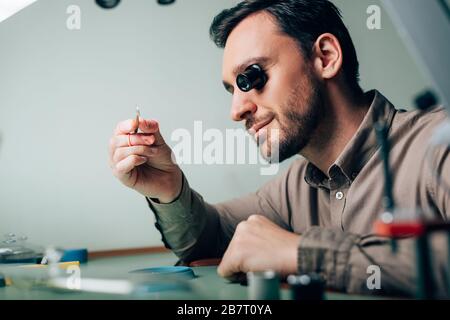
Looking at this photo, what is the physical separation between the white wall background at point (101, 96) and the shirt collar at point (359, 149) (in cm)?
26

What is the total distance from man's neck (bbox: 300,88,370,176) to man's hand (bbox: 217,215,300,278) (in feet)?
1.58

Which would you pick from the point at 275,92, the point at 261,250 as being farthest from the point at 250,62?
the point at 261,250

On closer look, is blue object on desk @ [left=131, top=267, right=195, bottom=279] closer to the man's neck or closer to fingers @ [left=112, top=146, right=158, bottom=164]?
fingers @ [left=112, top=146, right=158, bottom=164]

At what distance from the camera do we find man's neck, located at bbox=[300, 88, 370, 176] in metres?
1.26

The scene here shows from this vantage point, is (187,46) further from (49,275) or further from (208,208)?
(49,275)

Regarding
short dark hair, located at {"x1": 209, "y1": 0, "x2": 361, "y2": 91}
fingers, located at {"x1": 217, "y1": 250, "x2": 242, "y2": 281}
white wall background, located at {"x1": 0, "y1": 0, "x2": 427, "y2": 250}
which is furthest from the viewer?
white wall background, located at {"x1": 0, "y1": 0, "x2": 427, "y2": 250}

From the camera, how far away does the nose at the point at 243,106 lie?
46.7 inches

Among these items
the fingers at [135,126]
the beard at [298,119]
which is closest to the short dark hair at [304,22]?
the beard at [298,119]

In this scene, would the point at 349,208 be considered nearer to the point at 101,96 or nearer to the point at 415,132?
the point at 415,132

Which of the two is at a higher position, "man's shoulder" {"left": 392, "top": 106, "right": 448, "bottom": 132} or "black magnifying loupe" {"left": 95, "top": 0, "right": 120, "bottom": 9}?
"black magnifying loupe" {"left": 95, "top": 0, "right": 120, "bottom": 9}

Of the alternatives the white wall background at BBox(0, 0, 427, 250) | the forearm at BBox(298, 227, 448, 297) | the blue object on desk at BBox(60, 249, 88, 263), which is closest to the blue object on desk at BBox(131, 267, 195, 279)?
the forearm at BBox(298, 227, 448, 297)

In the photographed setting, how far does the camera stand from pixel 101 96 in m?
1.62

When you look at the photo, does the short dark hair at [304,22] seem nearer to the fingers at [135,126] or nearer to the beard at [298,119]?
the beard at [298,119]
